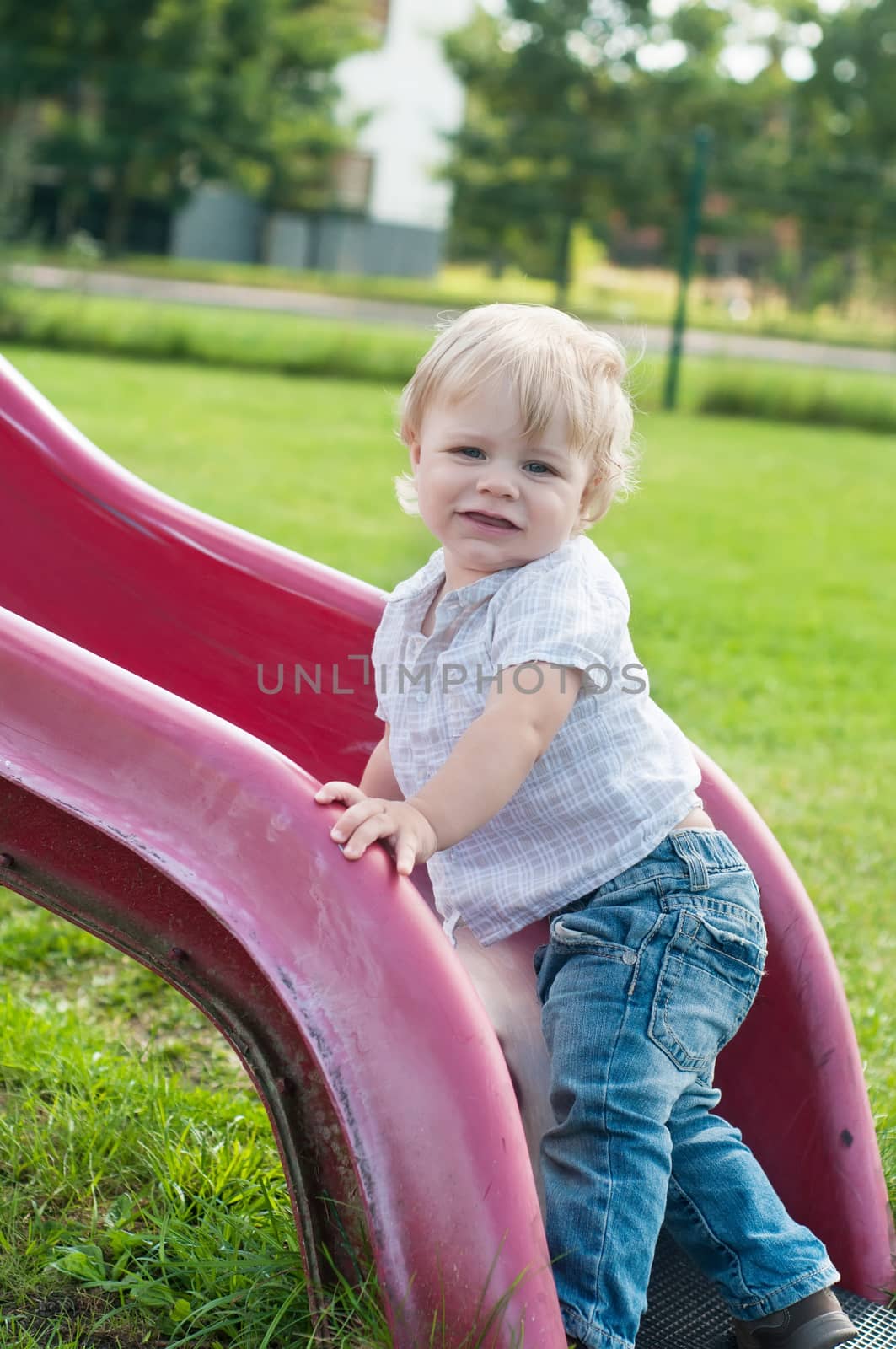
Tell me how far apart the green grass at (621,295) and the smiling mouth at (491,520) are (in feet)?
30.1

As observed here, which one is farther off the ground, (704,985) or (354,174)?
(354,174)

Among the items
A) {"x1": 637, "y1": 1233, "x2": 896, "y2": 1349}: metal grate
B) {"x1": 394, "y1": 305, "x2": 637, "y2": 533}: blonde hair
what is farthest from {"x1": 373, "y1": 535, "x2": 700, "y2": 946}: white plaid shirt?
{"x1": 637, "y1": 1233, "x2": 896, "y2": 1349}: metal grate

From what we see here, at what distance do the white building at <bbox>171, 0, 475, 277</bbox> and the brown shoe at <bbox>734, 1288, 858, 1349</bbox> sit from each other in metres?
10.7

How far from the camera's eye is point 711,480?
7.47 m

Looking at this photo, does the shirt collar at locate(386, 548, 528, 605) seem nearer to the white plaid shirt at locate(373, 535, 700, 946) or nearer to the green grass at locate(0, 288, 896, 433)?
the white plaid shirt at locate(373, 535, 700, 946)

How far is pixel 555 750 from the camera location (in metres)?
1.48

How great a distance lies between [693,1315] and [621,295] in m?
10.7

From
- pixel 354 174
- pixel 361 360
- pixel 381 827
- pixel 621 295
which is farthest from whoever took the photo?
pixel 354 174

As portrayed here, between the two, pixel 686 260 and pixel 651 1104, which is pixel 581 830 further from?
pixel 686 260

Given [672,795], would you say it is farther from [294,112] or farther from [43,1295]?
[294,112]

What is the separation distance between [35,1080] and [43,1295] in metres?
0.42

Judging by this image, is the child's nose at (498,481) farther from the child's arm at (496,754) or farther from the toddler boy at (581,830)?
the child's arm at (496,754)

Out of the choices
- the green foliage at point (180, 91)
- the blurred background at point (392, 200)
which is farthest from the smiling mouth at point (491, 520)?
the green foliage at point (180, 91)

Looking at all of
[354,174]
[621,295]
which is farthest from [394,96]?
→ [621,295]
